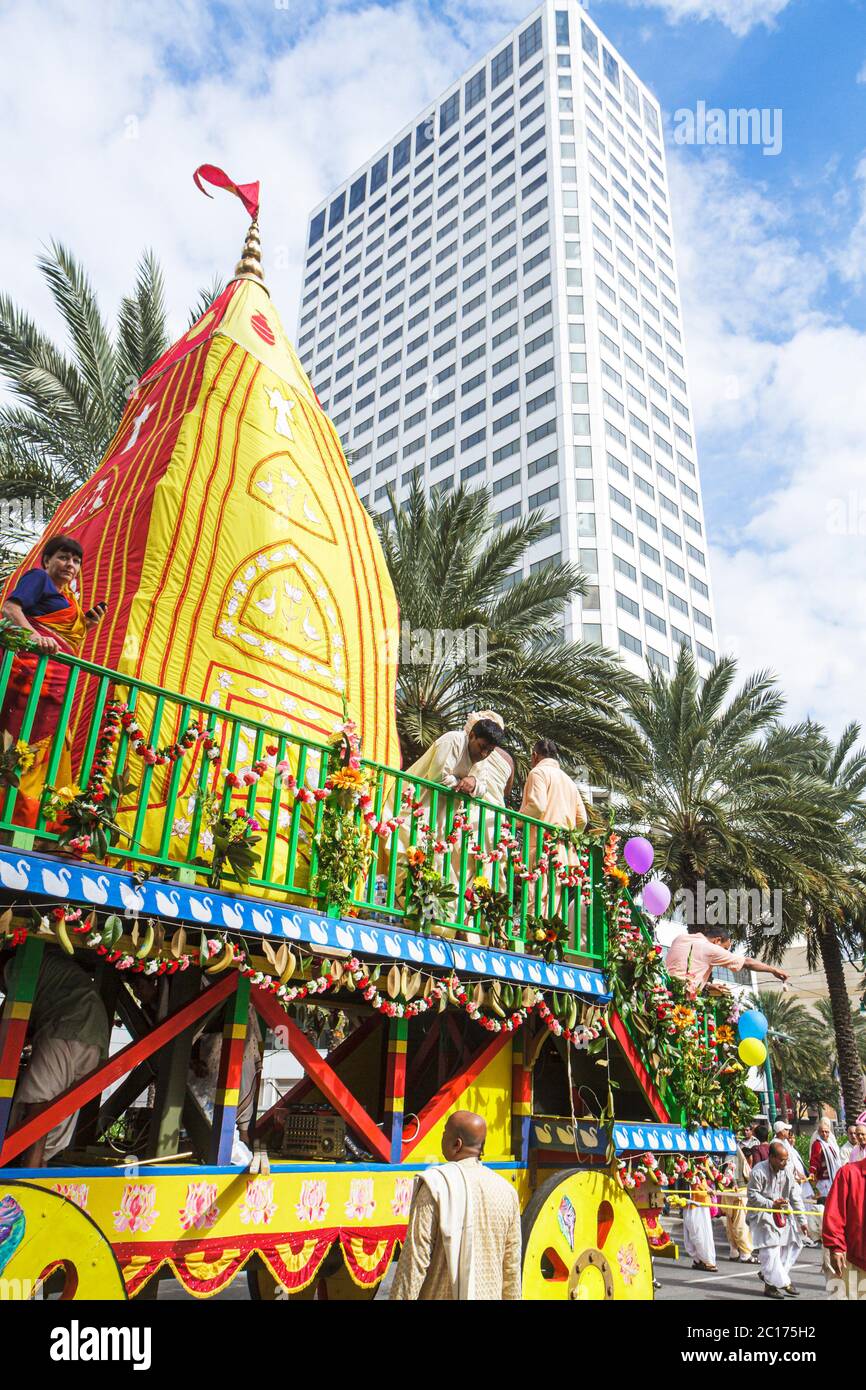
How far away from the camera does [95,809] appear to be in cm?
386

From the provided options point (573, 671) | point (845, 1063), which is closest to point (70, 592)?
point (573, 671)

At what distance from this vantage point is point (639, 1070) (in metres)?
6.22

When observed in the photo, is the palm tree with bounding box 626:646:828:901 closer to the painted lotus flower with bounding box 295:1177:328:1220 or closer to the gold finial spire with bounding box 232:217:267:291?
the gold finial spire with bounding box 232:217:267:291

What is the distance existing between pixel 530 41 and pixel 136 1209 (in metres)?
88.1

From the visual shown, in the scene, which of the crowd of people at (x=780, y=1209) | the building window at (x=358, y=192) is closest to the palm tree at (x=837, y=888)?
the crowd of people at (x=780, y=1209)

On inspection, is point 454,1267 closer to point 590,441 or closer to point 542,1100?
point 542,1100

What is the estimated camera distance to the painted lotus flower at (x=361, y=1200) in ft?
15.3

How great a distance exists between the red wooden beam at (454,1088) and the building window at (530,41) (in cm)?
8460

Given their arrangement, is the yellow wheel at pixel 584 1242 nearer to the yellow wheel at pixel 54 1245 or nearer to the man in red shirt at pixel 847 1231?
the man in red shirt at pixel 847 1231

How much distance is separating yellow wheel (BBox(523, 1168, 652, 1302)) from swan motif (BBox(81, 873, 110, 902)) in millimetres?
2888

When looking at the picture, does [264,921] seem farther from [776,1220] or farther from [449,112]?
[449,112]

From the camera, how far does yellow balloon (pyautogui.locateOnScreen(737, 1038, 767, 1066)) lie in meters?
7.02

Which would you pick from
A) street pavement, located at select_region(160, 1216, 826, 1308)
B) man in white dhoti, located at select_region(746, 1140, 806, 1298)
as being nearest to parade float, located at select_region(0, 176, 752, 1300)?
street pavement, located at select_region(160, 1216, 826, 1308)

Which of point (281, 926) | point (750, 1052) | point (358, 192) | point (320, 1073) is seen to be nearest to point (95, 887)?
point (281, 926)
